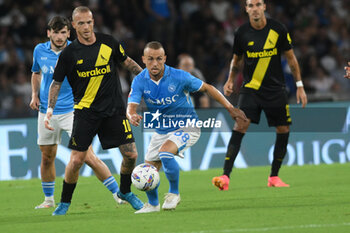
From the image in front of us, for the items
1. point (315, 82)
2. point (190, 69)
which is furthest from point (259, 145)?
point (315, 82)

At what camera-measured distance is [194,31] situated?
19391 mm

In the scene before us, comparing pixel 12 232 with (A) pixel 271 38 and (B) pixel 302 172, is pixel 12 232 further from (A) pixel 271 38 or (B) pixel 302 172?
(B) pixel 302 172

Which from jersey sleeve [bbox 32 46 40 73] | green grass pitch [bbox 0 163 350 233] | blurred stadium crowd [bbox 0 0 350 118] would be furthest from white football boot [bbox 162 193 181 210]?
blurred stadium crowd [bbox 0 0 350 118]

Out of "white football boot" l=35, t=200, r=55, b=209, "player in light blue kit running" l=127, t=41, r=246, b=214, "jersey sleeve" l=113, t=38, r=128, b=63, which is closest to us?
"player in light blue kit running" l=127, t=41, r=246, b=214

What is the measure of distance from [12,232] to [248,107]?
4491 mm

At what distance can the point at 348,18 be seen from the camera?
67.6ft

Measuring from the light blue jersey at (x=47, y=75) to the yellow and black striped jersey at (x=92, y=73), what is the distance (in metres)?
1.17

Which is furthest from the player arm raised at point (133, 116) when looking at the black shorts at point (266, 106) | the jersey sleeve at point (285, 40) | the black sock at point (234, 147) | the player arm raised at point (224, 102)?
the jersey sleeve at point (285, 40)

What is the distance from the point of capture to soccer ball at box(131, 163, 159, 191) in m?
8.10

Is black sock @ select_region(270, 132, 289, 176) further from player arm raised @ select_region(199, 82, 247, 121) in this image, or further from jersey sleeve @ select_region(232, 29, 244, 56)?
player arm raised @ select_region(199, 82, 247, 121)

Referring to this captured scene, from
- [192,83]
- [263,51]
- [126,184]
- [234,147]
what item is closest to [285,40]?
[263,51]

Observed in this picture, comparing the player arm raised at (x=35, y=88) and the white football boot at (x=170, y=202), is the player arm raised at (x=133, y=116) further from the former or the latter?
the player arm raised at (x=35, y=88)

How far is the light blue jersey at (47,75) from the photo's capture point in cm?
972

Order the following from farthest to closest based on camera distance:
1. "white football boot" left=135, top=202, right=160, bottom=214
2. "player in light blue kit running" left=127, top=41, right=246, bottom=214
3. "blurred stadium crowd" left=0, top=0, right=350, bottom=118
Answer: "blurred stadium crowd" left=0, top=0, right=350, bottom=118 → "player in light blue kit running" left=127, top=41, right=246, bottom=214 → "white football boot" left=135, top=202, right=160, bottom=214
